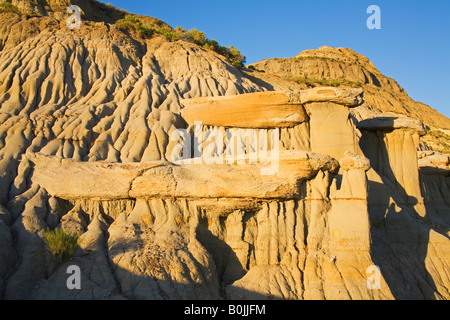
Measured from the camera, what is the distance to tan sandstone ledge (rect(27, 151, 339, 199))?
52.0 ft

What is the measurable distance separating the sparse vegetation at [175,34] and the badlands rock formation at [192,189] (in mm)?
5577

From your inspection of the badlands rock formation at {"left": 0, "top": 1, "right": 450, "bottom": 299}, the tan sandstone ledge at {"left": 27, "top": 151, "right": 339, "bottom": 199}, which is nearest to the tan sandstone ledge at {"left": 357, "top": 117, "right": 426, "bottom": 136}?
the badlands rock formation at {"left": 0, "top": 1, "right": 450, "bottom": 299}

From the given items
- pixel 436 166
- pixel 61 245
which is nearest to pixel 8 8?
pixel 61 245

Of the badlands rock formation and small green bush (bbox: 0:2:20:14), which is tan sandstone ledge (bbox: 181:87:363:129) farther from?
small green bush (bbox: 0:2:20:14)

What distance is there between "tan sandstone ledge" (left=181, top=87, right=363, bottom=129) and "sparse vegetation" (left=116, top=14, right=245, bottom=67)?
10.5 m

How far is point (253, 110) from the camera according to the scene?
72.6ft

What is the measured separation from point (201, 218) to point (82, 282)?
475cm

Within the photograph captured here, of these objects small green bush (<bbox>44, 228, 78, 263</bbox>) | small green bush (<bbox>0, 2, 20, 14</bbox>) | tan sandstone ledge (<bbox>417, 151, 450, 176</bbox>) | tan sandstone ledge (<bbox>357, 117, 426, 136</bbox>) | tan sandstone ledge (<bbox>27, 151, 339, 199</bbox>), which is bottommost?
small green bush (<bbox>44, 228, 78, 263</bbox>)

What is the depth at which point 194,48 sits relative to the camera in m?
30.4

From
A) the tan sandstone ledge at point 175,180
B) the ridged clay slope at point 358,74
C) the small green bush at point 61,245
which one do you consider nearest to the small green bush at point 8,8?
the tan sandstone ledge at point 175,180
